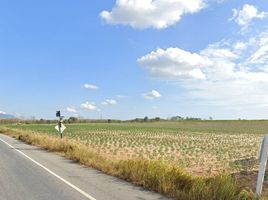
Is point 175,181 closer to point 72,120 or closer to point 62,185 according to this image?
point 62,185

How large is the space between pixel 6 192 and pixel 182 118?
183 metres

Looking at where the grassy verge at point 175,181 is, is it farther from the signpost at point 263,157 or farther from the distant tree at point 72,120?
the distant tree at point 72,120

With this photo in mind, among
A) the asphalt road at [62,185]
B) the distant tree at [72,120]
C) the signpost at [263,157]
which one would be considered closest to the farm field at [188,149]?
the asphalt road at [62,185]

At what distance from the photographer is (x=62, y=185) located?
506 inches

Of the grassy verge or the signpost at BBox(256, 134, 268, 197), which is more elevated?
the signpost at BBox(256, 134, 268, 197)

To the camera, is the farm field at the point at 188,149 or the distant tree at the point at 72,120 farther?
the distant tree at the point at 72,120

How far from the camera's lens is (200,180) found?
1155cm

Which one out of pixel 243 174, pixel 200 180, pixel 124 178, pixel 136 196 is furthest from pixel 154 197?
pixel 243 174

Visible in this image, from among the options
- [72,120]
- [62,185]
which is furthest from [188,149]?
[72,120]

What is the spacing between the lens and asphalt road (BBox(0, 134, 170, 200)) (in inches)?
435

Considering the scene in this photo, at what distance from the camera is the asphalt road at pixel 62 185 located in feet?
36.2

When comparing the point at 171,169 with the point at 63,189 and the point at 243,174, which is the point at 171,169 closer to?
the point at 63,189

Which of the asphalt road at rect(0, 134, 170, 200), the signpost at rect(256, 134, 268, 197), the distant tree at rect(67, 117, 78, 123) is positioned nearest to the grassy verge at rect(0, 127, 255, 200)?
the signpost at rect(256, 134, 268, 197)

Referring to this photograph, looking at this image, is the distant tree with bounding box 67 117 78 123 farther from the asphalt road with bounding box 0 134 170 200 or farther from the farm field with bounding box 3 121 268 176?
the asphalt road with bounding box 0 134 170 200
